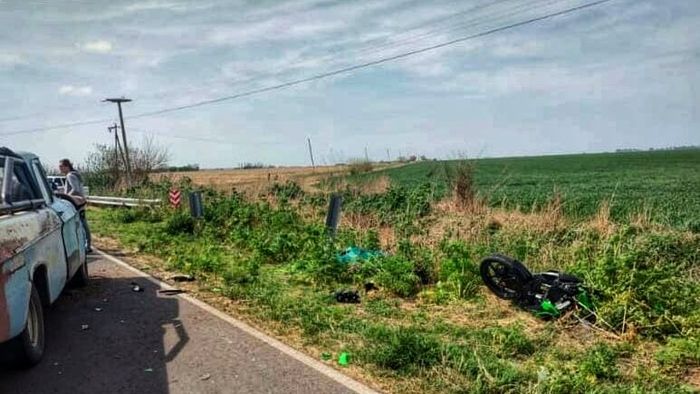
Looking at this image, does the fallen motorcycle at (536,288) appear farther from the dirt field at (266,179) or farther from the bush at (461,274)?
the dirt field at (266,179)

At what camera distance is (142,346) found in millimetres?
5672

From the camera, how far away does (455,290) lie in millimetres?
7402

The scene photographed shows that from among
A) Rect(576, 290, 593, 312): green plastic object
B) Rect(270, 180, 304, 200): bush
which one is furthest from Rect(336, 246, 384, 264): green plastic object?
Rect(270, 180, 304, 200): bush

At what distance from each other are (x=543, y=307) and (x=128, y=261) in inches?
307

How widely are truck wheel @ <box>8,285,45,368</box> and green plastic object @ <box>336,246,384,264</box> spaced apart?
177 inches

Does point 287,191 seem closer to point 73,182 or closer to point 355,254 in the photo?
point 73,182

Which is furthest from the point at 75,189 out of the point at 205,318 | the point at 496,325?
the point at 496,325

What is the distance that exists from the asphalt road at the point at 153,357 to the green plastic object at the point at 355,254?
2.62 meters

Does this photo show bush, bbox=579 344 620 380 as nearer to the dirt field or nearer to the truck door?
the truck door

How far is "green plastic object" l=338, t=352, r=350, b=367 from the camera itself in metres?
5.16

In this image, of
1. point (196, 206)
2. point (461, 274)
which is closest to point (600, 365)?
point (461, 274)

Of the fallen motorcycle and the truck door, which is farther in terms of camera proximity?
the truck door

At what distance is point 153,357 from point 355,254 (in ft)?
14.6

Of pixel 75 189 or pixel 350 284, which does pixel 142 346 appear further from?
pixel 75 189
